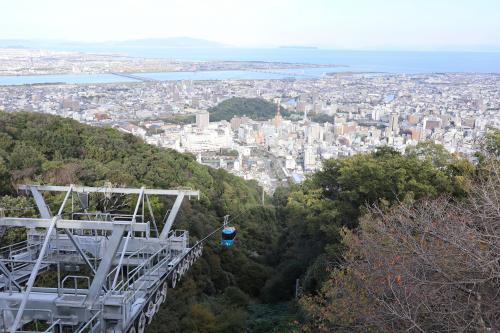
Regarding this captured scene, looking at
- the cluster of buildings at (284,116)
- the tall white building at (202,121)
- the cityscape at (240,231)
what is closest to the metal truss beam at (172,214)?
the cityscape at (240,231)

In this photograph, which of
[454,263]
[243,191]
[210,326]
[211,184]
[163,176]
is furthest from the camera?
[243,191]

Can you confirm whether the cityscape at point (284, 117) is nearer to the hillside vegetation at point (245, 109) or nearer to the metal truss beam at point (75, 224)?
the hillside vegetation at point (245, 109)

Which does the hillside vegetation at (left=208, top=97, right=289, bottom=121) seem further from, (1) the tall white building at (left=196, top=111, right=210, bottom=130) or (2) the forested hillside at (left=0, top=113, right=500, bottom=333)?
(2) the forested hillside at (left=0, top=113, right=500, bottom=333)

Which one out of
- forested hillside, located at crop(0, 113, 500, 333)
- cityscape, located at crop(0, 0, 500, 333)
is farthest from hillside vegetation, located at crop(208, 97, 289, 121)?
forested hillside, located at crop(0, 113, 500, 333)

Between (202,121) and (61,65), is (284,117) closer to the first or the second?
(202,121)

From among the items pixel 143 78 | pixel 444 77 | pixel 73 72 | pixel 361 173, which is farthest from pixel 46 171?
pixel 444 77

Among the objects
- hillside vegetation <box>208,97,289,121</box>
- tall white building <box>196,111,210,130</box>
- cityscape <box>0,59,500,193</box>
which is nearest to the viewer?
cityscape <box>0,59,500,193</box>

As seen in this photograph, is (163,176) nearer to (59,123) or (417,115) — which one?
(59,123)
